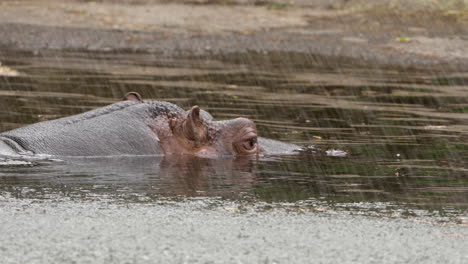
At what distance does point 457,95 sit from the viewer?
1265 centimetres

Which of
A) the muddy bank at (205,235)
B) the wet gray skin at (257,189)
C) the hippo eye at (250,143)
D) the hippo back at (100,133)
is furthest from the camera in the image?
the hippo eye at (250,143)

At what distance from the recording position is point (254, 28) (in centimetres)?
2100

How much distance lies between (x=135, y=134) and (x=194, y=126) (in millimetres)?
412

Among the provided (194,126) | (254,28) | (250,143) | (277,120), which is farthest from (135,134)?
(254,28)

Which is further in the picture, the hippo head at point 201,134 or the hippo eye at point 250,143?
the hippo eye at point 250,143

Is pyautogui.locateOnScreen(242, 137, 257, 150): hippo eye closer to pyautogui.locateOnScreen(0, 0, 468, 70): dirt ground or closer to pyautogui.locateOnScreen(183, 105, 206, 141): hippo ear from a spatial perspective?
pyautogui.locateOnScreen(183, 105, 206, 141): hippo ear

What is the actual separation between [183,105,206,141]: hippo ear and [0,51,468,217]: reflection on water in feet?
0.63

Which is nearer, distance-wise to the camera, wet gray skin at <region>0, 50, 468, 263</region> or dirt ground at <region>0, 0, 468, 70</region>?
wet gray skin at <region>0, 50, 468, 263</region>

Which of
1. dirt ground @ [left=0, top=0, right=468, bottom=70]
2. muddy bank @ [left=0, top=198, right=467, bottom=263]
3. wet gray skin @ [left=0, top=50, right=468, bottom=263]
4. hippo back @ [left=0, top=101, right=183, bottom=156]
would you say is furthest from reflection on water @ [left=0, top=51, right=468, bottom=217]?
dirt ground @ [left=0, top=0, right=468, bottom=70]

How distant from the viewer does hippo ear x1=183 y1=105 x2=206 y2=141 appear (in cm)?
700

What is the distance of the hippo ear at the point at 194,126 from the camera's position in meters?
7.00

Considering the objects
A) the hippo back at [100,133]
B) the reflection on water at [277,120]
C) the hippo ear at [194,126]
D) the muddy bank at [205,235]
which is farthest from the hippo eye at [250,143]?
the muddy bank at [205,235]

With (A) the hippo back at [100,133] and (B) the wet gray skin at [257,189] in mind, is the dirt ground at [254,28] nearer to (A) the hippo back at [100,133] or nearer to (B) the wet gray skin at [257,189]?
(B) the wet gray skin at [257,189]

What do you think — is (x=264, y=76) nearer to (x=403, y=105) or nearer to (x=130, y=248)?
(x=403, y=105)
